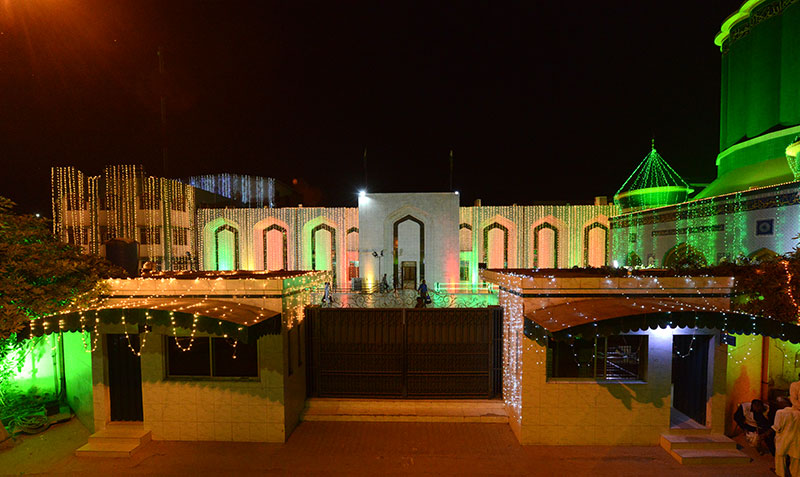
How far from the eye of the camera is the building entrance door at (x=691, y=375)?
19.8 feet

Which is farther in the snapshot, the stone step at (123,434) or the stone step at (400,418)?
the stone step at (400,418)

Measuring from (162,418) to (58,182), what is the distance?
19.2 metres

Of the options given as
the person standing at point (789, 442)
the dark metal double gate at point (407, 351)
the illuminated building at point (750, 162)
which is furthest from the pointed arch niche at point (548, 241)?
the person standing at point (789, 442)

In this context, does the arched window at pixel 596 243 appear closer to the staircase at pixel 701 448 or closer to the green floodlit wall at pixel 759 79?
the green floodlit wall at pixel 759 79

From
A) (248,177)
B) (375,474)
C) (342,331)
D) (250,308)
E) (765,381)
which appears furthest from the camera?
(248,177)

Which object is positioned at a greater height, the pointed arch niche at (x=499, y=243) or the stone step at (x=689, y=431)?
the pointed arch niche at (x=499, y=243)

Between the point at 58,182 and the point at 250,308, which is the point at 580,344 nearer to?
the point at 250,308

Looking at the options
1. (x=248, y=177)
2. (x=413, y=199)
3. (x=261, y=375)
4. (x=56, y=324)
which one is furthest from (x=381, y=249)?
(x=248, y=177)

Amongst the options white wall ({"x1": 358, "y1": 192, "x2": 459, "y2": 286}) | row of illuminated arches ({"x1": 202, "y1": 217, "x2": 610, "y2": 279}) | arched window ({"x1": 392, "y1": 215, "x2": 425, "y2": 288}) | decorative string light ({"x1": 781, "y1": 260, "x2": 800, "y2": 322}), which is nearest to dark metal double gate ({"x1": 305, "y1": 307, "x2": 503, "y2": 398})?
decorative string light ({"x1": 781, "y1": 260, "x2": 800, "y2": 322})

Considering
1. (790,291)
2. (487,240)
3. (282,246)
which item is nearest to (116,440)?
(790,291)

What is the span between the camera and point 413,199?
60.2 ft

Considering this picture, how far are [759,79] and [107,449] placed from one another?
2270cm

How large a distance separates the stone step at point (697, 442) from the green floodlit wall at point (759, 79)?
1226 centimetres

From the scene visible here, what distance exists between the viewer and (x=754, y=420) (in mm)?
5832
